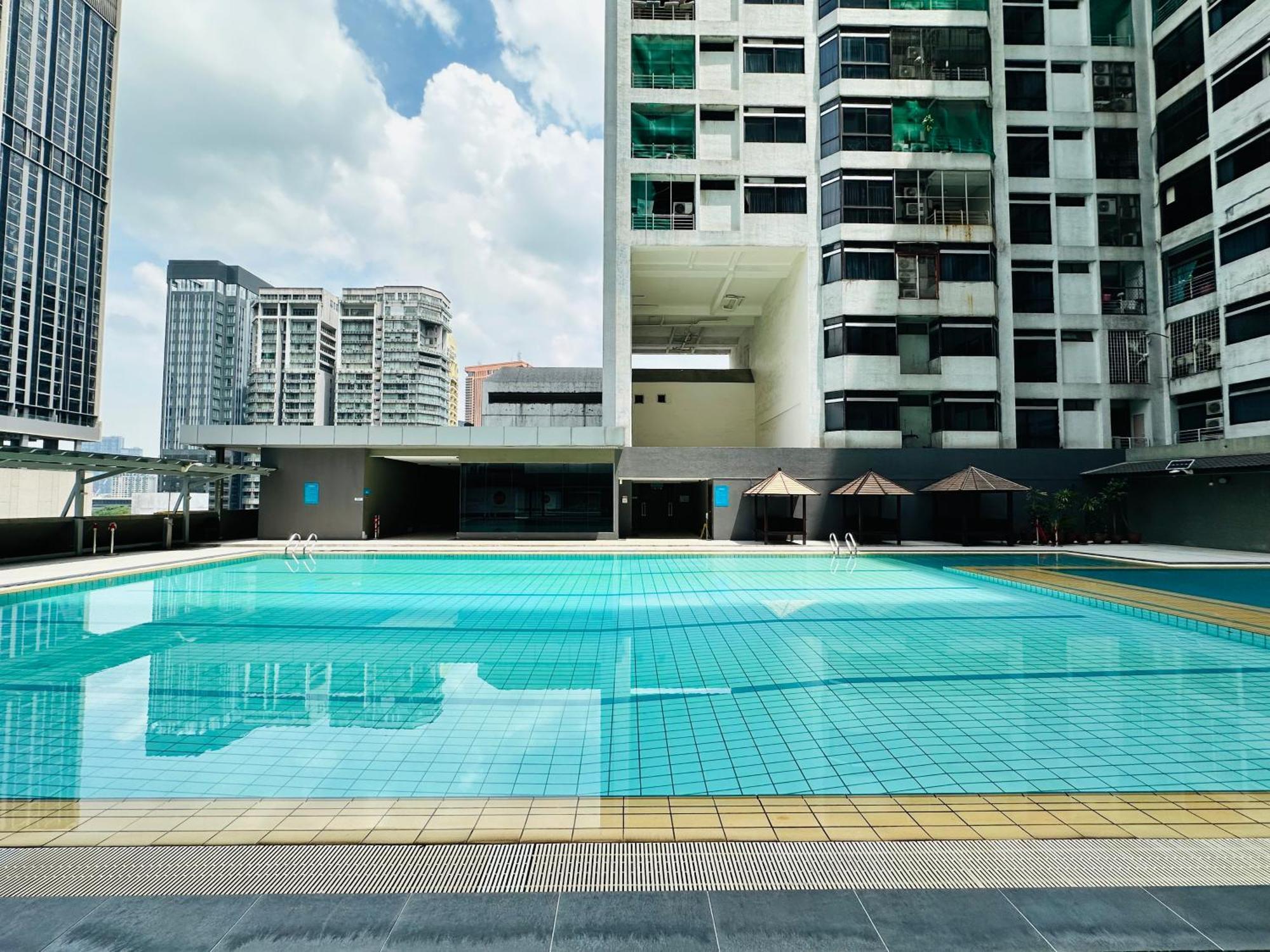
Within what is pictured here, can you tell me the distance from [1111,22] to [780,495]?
2301 centimetres

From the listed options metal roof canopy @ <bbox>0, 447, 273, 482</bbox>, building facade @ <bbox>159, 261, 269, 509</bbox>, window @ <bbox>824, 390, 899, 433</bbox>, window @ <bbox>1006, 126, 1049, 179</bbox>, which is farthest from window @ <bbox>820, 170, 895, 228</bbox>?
building facade @ <bbox>159, 261, 269, 509</bbox>

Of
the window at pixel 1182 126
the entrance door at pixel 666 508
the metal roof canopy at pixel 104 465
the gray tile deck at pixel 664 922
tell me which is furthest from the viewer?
the entrance door at pixel 666 508

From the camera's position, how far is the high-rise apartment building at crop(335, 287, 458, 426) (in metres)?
105

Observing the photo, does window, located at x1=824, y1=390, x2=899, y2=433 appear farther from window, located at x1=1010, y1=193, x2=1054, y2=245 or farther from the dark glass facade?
the dark glass facade

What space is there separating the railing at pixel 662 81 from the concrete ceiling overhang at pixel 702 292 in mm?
6413

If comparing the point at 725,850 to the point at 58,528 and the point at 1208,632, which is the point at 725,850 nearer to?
the point at 1208,632

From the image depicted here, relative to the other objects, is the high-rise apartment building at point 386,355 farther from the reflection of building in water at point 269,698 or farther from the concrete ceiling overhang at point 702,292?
the reflection of building in water at point 269,698

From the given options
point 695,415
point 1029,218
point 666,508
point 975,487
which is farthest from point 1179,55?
point 666,508

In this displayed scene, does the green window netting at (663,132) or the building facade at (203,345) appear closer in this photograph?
the green window netting at (663,132)

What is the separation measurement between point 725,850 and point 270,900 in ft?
5.85

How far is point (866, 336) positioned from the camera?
22797mm

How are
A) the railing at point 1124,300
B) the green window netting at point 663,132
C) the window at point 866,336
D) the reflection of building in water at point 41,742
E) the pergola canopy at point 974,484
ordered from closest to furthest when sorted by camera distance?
1. the reflection of building in water at point 41,742
2. the pergola canopy at point 974,484
3. the window at point 866,336
4. the railing at point 1124,300
5. the green window netting at point 663,132

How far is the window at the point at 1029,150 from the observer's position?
2356cm

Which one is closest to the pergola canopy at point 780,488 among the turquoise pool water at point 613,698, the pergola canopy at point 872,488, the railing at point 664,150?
the pergola canopy at point 872,488
